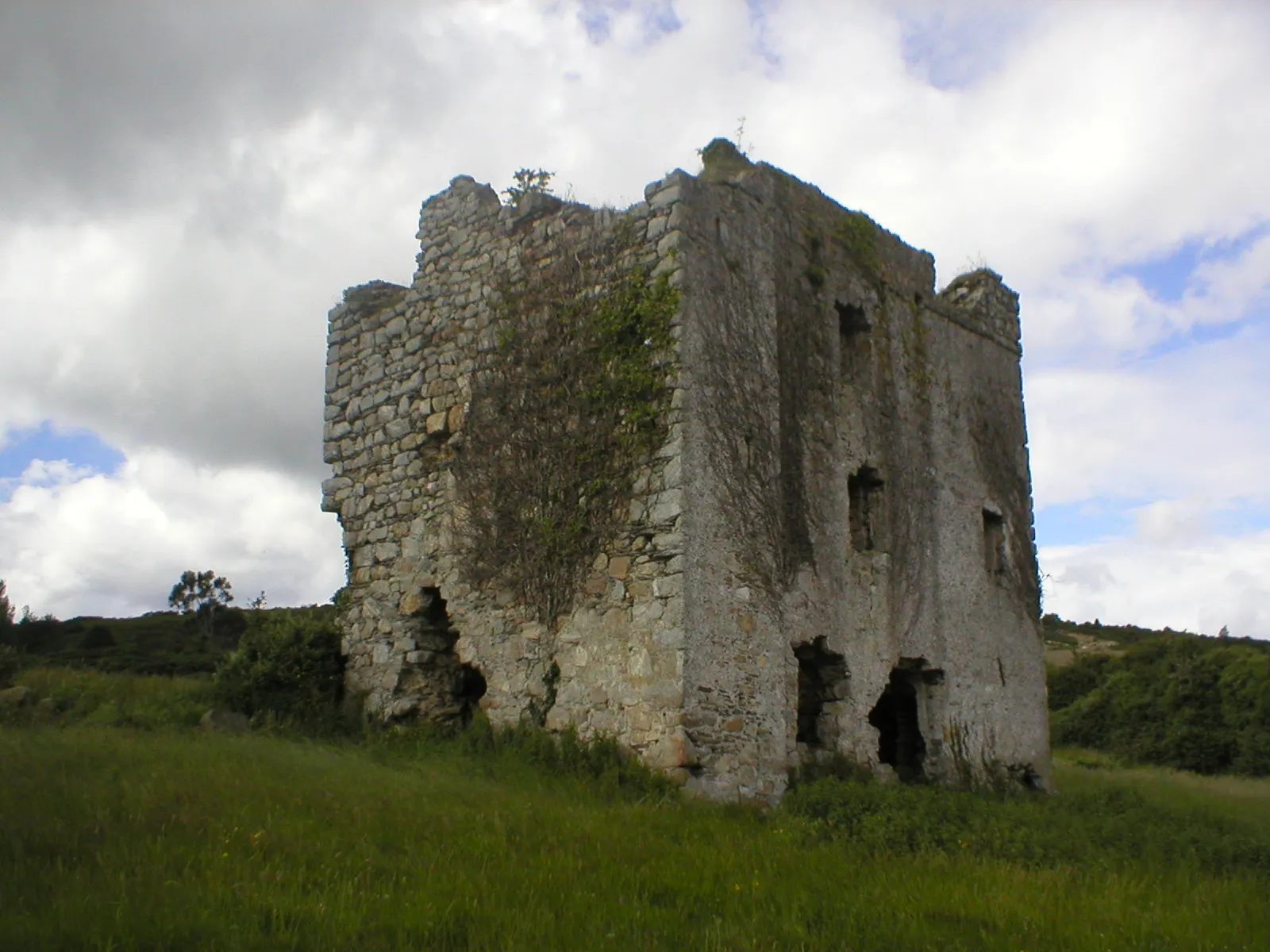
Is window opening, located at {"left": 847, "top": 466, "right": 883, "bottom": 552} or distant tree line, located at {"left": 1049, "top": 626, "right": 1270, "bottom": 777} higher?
window opening, located at {"left": 847, "top": 466, "right": 883, "bottom": 552}

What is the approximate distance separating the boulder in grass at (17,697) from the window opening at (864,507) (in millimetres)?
8325

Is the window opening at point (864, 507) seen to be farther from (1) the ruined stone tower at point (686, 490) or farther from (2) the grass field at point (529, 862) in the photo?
(2) the grass field at point (529, 862)

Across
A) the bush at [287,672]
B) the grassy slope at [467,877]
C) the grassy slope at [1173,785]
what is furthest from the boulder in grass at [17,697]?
the grassy slope at [1173,785]

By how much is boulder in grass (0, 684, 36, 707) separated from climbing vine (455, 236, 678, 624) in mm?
4419

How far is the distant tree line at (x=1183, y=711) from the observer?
24141 mm

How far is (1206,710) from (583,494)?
20.9 m

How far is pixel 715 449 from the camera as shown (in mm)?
9648

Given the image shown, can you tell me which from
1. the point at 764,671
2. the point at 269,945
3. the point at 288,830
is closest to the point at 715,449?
the point at 764,671

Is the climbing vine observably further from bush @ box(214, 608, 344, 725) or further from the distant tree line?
the distant tree line

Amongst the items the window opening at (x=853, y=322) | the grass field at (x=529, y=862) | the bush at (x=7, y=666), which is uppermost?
the window opening at (x=853, y=322)

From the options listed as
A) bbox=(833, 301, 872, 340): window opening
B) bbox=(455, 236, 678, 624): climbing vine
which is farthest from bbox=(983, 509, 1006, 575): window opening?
bbox=(455, 236, 678, 624): climbing vine

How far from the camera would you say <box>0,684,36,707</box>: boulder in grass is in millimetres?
10328

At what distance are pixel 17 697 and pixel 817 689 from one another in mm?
7693

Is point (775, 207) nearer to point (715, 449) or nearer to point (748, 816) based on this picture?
point (715, 449)
